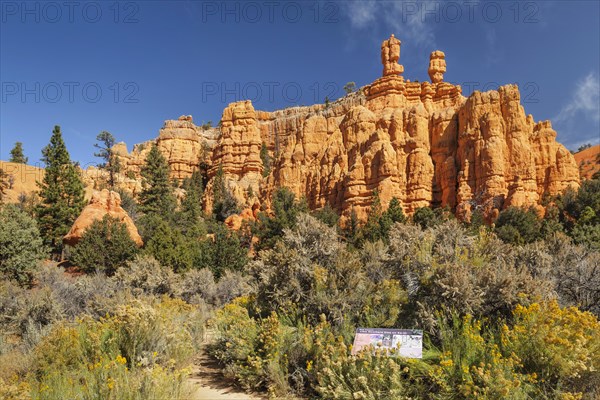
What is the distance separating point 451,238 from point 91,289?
1189 centimetres

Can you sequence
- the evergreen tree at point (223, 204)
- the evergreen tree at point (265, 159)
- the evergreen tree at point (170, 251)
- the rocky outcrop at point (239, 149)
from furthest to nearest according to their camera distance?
the evergreen tree at point (265, 159), the rocky outcrop at point (239, 149), the evergreen tree at point (223, 204), the evergreen tree at point (170, 251)

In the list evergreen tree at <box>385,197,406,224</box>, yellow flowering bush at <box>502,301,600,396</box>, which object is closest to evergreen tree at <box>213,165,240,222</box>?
evergreen tree at <box>385,197,406,224</box>

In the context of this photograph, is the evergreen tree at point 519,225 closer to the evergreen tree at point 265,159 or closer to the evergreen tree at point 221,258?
the evergreen tree at point 221,258

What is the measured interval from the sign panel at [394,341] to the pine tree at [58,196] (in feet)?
97.6

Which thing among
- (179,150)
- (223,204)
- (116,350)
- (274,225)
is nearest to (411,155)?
(274,225)

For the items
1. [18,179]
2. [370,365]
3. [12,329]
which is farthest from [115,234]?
[18,179]

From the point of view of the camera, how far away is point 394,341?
580 centimetres

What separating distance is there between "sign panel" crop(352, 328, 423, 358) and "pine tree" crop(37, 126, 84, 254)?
29.8 m

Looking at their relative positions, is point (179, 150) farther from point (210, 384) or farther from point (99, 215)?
point (210, 384)

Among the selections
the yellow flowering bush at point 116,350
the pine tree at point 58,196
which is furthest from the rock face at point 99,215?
the yellow flowering bush at point 116,350

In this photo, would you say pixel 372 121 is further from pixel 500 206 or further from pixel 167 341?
pixel 167 341

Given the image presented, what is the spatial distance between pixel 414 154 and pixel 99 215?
100 ft

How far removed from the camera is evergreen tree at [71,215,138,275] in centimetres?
2170

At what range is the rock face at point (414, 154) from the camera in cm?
3388
